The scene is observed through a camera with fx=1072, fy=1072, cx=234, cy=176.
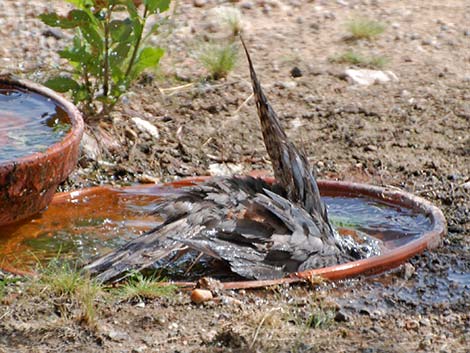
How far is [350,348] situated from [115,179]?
8.58 feet

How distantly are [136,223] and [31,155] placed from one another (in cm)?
65

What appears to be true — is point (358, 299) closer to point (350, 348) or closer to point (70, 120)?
point (350, 348)

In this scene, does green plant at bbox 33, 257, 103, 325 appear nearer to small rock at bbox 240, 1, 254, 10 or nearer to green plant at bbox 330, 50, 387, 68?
green plant at bbox 330, 50, 387, 68

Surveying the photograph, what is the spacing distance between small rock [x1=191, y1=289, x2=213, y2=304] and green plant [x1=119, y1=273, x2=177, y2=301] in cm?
10

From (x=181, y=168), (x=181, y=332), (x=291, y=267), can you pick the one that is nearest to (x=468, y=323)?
(x=291, y=267)

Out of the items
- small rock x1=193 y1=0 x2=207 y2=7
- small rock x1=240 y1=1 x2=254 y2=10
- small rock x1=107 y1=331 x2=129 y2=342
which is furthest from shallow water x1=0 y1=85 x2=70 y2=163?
small rock x1=240 y1=1 x2=254 y2=10

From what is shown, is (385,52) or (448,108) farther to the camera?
(385,52)

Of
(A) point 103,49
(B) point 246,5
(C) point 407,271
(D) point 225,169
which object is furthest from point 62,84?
(B) point 246,5

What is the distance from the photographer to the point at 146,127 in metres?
6.62

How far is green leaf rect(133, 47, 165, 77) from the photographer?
6.27m

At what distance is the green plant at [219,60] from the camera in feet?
24.4

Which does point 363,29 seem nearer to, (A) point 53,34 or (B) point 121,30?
(A) point 53,34

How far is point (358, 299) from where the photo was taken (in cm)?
434

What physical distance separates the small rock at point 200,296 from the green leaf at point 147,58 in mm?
2381
